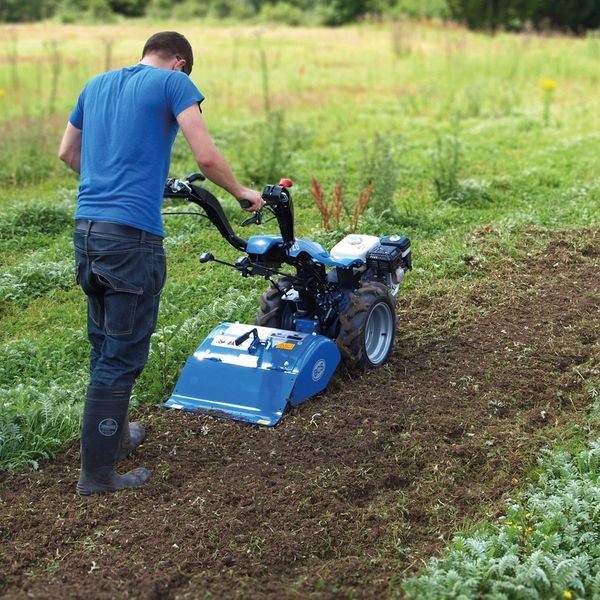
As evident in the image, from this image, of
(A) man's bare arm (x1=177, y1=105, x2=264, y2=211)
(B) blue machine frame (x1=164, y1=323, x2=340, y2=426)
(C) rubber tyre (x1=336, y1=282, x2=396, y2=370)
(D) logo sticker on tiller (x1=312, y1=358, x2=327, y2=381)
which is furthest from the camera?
(C) rubber tyre (x1=336, y1=282, x2=396, y2=370)

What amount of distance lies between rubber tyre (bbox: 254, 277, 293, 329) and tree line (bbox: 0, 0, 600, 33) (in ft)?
92.4

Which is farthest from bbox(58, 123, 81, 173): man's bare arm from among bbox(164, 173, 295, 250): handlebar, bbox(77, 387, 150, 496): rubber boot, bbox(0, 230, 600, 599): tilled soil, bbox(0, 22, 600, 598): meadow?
bbox(0, 230, 600, 599): tilled soil

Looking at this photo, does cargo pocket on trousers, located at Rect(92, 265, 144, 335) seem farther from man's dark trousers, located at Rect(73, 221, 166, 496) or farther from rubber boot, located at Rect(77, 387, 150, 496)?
rubber boot, located at Rect(77, 387, 150, 496)

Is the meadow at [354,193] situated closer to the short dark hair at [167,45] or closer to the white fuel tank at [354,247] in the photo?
the white fuel tank at [354,247]

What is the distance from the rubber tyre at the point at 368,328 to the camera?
5273 millimetres

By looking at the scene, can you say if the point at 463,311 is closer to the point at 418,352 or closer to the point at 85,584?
the point at 418,352

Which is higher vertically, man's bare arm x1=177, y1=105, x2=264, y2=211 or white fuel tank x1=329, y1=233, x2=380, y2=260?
man's bare arm x1=177, y1=105, x2=264, y2=211

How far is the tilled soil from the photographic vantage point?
3.66m

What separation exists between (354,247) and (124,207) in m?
1.77

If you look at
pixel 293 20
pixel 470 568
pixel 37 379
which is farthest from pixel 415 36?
pixel 470 568

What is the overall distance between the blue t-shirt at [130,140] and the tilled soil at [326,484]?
1196 millimetres

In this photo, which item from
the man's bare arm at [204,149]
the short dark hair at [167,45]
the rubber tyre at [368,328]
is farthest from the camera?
the rubber tyre at [368,328]

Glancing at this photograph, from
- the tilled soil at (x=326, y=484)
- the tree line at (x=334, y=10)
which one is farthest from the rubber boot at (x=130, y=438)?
the tree line at (x=334, y=10)

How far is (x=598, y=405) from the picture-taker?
16.5 ft
